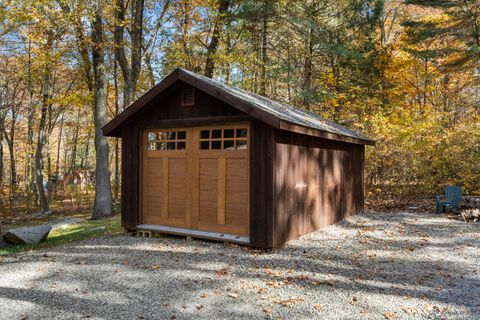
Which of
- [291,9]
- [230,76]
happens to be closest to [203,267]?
[291,9]

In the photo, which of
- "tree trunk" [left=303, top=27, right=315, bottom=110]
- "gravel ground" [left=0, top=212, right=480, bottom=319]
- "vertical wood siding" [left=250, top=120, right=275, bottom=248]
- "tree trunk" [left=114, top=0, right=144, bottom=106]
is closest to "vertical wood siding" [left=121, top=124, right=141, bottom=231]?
"gravel ground" [left=0, top=212, right=480, bottom=319]

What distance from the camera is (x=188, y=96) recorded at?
7.25m

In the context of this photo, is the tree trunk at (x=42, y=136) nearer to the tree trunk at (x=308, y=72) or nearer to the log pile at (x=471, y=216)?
the tree trunk at (x=308, y=72)

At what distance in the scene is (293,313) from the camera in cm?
380

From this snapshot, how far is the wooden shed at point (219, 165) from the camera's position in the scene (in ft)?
20.7

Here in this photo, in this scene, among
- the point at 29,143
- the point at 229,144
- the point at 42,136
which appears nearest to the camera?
the point at 229,144

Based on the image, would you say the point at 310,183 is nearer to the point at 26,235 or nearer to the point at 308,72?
the point at 26,235

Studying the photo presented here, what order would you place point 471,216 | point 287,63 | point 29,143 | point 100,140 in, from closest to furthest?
point 471,216 < point 100,140 < point 287,63 < point 29,143

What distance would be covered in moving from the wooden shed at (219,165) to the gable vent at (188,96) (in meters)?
0.02

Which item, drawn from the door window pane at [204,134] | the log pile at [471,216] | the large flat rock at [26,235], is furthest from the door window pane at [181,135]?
the log pile at [471,216]

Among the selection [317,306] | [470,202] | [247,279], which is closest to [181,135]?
[247,279]

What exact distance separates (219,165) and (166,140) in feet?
4.87

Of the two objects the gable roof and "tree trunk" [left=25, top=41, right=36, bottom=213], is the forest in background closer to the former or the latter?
"tree trunk" [left=25, top=41, right=36, bottom=213]

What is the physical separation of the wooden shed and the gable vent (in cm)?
2
